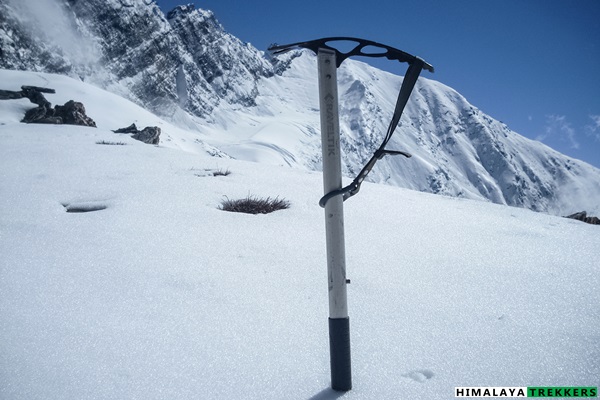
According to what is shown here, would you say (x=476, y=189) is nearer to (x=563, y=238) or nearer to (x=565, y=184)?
(x=565, y=184)

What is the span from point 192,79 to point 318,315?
11165 cm

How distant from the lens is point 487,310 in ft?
6.47

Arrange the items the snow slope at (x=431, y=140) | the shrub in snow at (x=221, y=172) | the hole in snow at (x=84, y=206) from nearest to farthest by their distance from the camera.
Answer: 1. the hole in snow at (x=84, y=206)
2. the shrub in snow at (x=221, y=172)
3. the snow slope at (x=431, y=140)

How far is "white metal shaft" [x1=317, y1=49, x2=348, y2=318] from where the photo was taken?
3.94 ft

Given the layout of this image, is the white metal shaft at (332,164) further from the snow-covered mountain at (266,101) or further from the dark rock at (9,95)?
the snow-covered mountain at (266,101)

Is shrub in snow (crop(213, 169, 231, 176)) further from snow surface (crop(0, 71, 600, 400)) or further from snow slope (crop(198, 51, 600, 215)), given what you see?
snow slope (crop(198, 51, 600, 215))

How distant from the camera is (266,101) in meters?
121

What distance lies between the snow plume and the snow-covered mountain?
26 cm

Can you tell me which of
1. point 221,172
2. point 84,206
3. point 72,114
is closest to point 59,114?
point 72,114

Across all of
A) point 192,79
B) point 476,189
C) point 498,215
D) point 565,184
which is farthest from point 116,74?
point 565,184

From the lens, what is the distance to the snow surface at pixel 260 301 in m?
1.42

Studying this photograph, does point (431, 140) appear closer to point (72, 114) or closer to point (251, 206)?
point (72, 114)

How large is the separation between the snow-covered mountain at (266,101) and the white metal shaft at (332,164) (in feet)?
206

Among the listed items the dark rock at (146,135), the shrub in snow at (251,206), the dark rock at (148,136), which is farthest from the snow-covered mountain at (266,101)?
the shrub in snow at (251,206)
